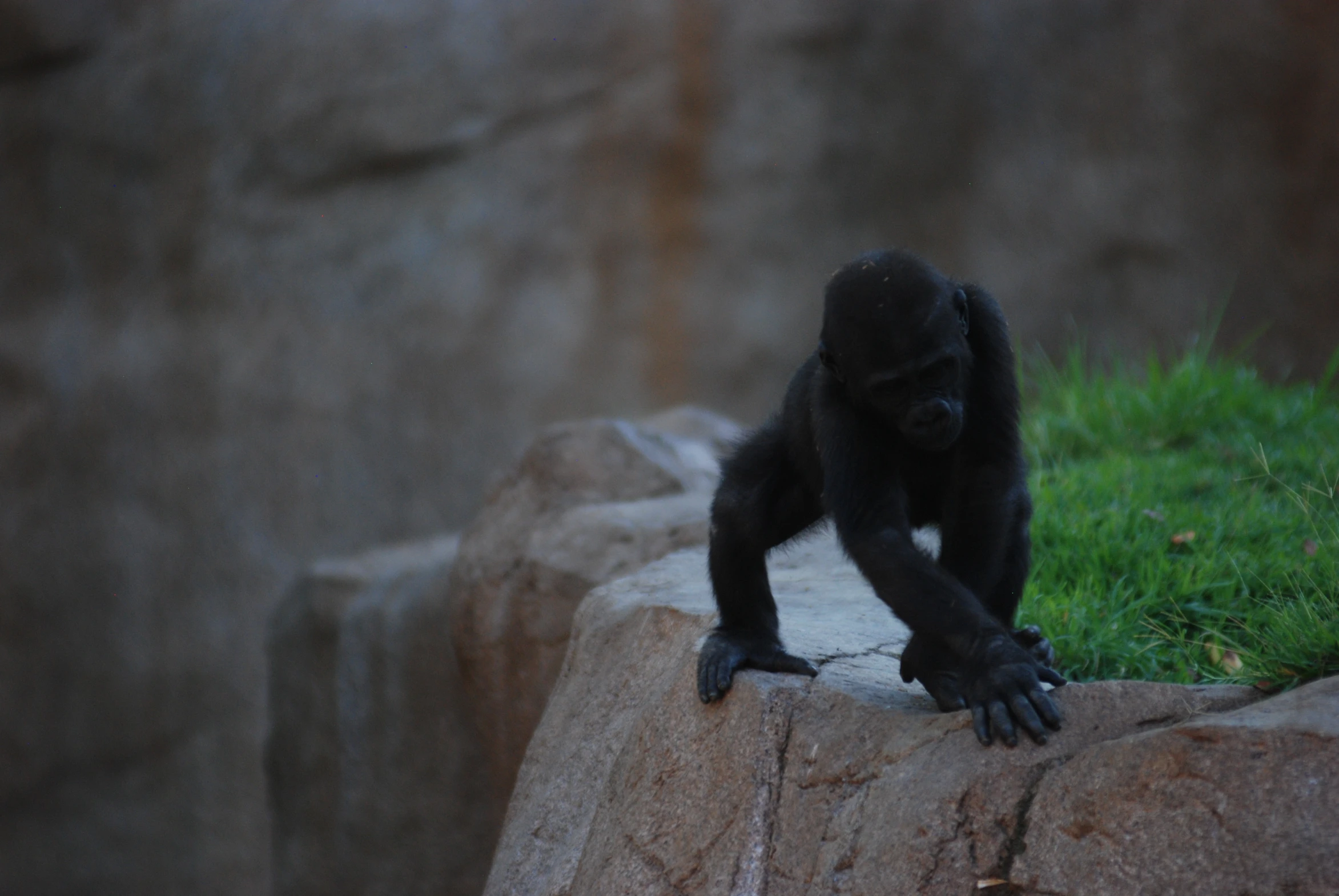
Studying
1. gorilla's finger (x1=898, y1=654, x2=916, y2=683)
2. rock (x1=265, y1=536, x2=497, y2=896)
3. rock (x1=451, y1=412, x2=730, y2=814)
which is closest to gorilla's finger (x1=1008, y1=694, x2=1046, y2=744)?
gorilla's finger (x1=898, y1=654, x2=916, y2=683)

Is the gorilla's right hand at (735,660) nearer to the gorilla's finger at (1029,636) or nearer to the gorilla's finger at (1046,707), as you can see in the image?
the gorilla's finger at (1029,636)

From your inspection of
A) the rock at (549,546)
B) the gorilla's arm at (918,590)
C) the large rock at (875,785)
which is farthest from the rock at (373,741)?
the gorilla's arm at (918,590)

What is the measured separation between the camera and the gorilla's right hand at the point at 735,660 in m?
2.71

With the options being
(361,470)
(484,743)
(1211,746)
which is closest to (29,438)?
(361,470)

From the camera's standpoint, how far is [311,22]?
7.70 m

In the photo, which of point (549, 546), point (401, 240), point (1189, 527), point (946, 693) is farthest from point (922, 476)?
point (401, 240)

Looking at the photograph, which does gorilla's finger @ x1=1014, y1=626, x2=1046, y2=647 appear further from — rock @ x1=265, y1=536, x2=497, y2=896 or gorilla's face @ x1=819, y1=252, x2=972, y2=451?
rock @ x1=265, y1=536, x2=497, y2=896

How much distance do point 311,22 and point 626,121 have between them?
198 centimetres

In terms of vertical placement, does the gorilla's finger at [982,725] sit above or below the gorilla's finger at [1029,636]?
above

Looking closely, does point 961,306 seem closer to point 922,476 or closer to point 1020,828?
point 922,476

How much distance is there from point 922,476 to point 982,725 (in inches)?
28.0

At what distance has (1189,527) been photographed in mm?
3934

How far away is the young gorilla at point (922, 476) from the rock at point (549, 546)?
1.65m

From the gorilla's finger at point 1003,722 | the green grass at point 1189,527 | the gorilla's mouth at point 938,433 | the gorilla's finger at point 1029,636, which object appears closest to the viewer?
the gorilla's finger at point 1003,722
